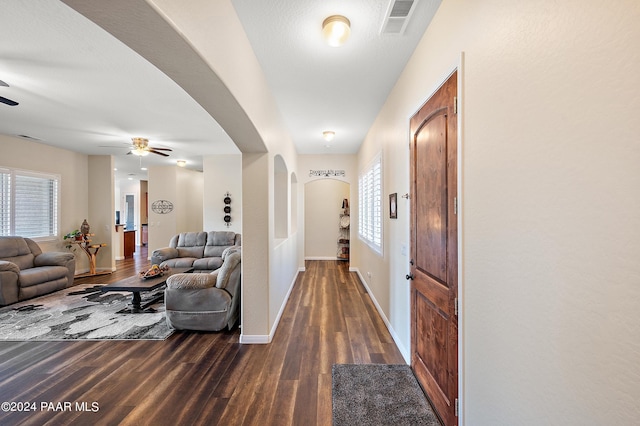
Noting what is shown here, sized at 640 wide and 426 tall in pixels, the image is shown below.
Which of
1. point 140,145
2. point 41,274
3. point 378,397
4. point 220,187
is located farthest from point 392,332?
point 41,274

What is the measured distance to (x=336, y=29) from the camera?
1953 mm

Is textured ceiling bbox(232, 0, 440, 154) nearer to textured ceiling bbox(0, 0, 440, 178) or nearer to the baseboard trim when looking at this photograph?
textured ceiling bbox(0, 0, 440, 178)

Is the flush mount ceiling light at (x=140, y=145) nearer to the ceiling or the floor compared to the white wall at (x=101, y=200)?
nearer to the ceiling

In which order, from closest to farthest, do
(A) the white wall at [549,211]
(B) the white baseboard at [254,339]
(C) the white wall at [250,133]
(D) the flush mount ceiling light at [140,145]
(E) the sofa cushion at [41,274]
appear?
(A) the white wall at [549,211] < (C) the white wall at [250,133] < (B) the white baseboard at [254,339] < (E) the sofa cushion at [41,274] < (D) the flush mount ceiling light at [140,145]

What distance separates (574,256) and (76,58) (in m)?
3.93

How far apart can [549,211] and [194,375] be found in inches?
114

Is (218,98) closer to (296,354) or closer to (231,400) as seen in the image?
(231,400)

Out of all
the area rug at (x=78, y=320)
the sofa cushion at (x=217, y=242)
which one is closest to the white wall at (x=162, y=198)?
the sofa cushion at (x=217, y=242)

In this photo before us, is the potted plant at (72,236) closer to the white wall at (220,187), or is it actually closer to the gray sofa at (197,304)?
the white wall at (220,187)

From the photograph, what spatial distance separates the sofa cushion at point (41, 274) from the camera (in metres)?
4.42

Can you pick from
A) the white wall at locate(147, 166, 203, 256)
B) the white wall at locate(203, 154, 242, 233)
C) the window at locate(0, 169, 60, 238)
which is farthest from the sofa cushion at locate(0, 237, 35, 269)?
the white wall at locate(203, 154, 242, 233)

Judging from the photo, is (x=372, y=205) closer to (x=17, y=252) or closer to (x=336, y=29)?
(x=336, y=29)

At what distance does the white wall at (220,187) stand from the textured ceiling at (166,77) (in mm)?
2011

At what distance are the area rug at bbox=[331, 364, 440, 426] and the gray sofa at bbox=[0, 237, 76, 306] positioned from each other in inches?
213
